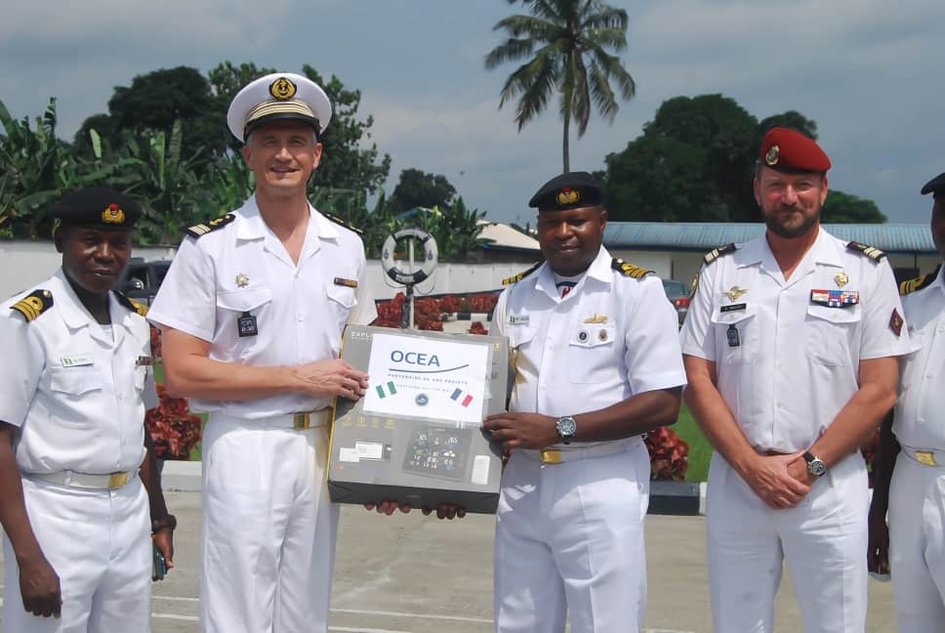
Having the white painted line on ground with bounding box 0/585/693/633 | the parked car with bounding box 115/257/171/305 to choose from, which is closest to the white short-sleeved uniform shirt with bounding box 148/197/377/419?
the white painted line on ground with bounding box 0/585/693/633

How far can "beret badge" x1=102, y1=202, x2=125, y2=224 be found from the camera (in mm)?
Result: 3426

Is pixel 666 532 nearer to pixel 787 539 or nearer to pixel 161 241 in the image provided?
pixel 787 539

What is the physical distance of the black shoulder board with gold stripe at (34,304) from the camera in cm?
323

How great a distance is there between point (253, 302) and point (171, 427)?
533 cm

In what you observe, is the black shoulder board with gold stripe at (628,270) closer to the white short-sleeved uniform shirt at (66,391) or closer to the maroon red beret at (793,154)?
the maroon red beret at (793,154)

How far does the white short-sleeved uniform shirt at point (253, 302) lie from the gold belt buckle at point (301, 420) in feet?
0.08

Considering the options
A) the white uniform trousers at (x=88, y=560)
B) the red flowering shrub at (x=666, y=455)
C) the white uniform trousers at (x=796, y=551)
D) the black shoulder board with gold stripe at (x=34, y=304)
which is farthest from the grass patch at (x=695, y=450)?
the black shoulder board with gold stripe at (x=34, y=304)

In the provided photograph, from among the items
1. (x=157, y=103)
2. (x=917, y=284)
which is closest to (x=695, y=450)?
(x=917, y=284)

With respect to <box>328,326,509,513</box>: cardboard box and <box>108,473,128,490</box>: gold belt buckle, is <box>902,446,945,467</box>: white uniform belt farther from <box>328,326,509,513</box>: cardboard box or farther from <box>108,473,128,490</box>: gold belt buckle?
<box>108,473,128,490</box>: gold belt buckle

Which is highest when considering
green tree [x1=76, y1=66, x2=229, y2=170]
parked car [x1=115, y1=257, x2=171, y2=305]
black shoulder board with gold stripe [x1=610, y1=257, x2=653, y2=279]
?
green tree [x1=76, y1=66, x2=229, y2=170]

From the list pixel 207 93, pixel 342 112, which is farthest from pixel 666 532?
pixel 207 93

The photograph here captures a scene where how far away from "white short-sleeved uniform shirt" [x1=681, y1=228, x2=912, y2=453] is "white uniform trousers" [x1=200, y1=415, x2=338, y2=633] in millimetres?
1505

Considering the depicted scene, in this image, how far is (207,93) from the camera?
5906 centimetres

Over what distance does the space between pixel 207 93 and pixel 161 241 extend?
32.6 meters
